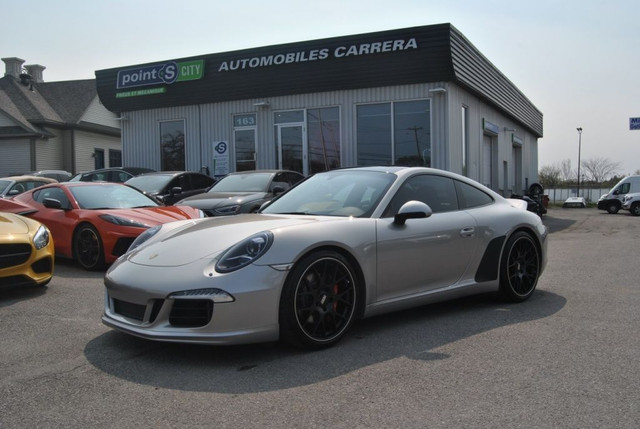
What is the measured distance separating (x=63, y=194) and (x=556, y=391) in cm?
727

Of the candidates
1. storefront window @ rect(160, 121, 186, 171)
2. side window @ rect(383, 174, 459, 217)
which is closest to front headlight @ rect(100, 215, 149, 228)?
side window @ rect(383, 174, 459, 217)

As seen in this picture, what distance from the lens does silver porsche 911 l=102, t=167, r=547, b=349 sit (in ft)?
11.7

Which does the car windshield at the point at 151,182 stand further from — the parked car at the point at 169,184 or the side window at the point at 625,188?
the side window at the point at 625,188

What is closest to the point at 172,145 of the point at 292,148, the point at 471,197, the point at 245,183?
the point at 292,148

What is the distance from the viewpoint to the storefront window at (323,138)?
619 inches

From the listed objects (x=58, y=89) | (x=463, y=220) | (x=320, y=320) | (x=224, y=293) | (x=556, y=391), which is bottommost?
(x=556, y=391)

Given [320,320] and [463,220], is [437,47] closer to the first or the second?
[463,220]

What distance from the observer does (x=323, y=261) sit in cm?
387

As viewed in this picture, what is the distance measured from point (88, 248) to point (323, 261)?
189 inches

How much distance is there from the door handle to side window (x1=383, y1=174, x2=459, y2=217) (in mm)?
229

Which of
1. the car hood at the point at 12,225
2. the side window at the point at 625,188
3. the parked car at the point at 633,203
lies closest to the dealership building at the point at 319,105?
the car hood at the point at 12,225

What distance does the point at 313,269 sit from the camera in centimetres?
383

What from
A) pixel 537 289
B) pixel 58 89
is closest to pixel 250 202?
pixel 537 289

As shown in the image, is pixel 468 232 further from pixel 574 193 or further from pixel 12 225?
pixel 574 193
